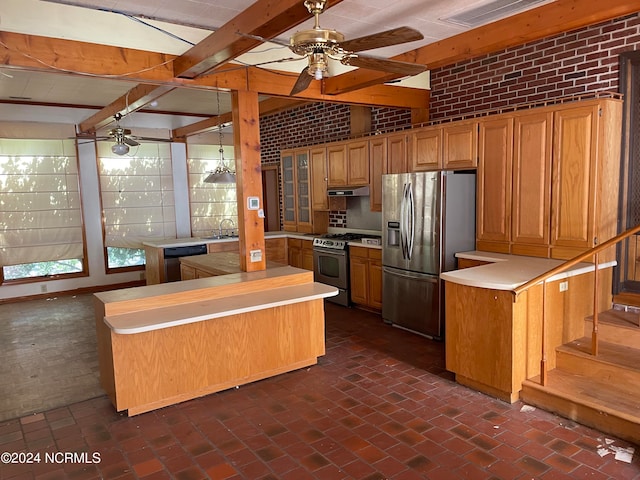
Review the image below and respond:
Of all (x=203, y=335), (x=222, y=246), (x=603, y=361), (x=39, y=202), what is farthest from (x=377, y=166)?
(x=39, y=202)

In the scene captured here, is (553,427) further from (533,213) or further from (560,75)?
(560,75)

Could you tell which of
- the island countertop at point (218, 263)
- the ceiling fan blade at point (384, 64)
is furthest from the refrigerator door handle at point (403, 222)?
the ceiling fan blade at point (384, 64)

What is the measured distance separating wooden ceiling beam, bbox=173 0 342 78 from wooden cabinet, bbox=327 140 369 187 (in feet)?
9.06

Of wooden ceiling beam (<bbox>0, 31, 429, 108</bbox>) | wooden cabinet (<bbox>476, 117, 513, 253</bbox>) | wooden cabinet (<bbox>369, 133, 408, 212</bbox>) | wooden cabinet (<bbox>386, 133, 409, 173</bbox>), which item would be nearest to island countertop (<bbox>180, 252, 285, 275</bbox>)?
wooden ceiling beam (<bbox>0, 31, 429, 108</bbox>)

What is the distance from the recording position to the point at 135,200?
817 cm

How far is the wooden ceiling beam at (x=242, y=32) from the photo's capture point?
270 cm

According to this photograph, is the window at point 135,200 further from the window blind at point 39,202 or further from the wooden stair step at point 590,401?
the wooden stair step at point 590,401

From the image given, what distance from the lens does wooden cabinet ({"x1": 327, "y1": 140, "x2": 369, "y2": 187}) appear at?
6.13 meters

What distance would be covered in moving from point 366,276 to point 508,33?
315 centimetres

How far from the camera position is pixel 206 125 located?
7.65m

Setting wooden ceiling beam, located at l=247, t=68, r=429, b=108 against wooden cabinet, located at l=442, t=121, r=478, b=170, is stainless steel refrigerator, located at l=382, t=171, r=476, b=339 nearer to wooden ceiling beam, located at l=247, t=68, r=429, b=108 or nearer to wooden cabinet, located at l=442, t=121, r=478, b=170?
wooden cabinet, located at l=442, t=121, r=478, b=170

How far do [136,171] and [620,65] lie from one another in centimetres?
711

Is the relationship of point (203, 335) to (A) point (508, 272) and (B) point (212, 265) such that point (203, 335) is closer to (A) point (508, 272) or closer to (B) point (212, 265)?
(B) point (212, 265)

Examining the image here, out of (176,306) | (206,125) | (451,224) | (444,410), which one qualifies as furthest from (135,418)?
(206,125)
